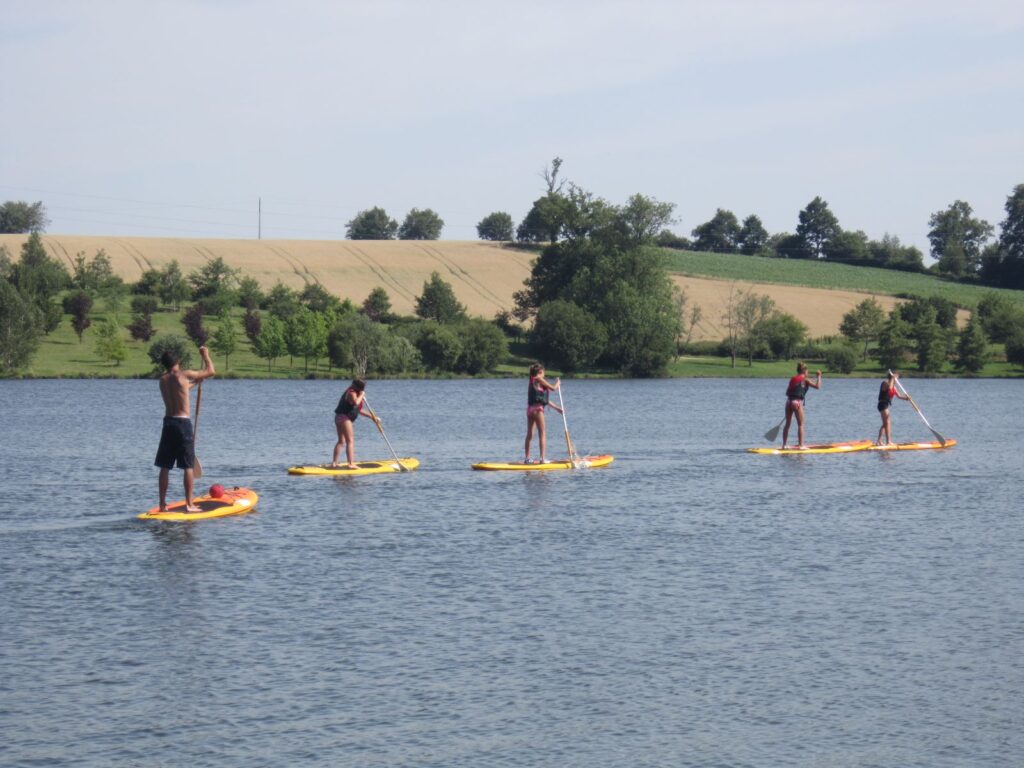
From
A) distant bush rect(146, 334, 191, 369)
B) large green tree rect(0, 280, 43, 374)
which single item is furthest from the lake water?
large green tree rect(0, 280, 43, 374)

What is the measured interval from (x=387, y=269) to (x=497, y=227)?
2015 inches

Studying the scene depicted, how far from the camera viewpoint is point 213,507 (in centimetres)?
2328

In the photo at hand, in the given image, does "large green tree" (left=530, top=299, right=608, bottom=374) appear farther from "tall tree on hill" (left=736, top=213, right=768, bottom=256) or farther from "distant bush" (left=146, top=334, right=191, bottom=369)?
"tall tree on hill" (left=736, top=213, right=768, bottom=256)

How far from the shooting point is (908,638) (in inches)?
591

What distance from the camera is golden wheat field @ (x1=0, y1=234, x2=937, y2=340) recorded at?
124 m

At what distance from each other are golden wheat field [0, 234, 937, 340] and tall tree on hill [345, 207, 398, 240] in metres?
47.0

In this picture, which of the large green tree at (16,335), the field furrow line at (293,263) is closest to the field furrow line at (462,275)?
the field furrow line at (293,263)

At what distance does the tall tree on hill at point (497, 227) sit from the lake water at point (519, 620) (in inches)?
6044

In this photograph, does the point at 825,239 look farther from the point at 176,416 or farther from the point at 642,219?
the point at 176,416

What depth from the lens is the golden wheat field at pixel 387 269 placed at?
12394 centimetres

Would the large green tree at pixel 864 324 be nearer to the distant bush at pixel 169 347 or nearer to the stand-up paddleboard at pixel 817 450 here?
the distant bush at pixel 169 347

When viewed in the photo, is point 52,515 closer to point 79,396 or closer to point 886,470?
point 886,470

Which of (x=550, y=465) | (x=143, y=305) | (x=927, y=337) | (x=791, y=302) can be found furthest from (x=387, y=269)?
(x=550, y=465)

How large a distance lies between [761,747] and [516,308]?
345 ft
